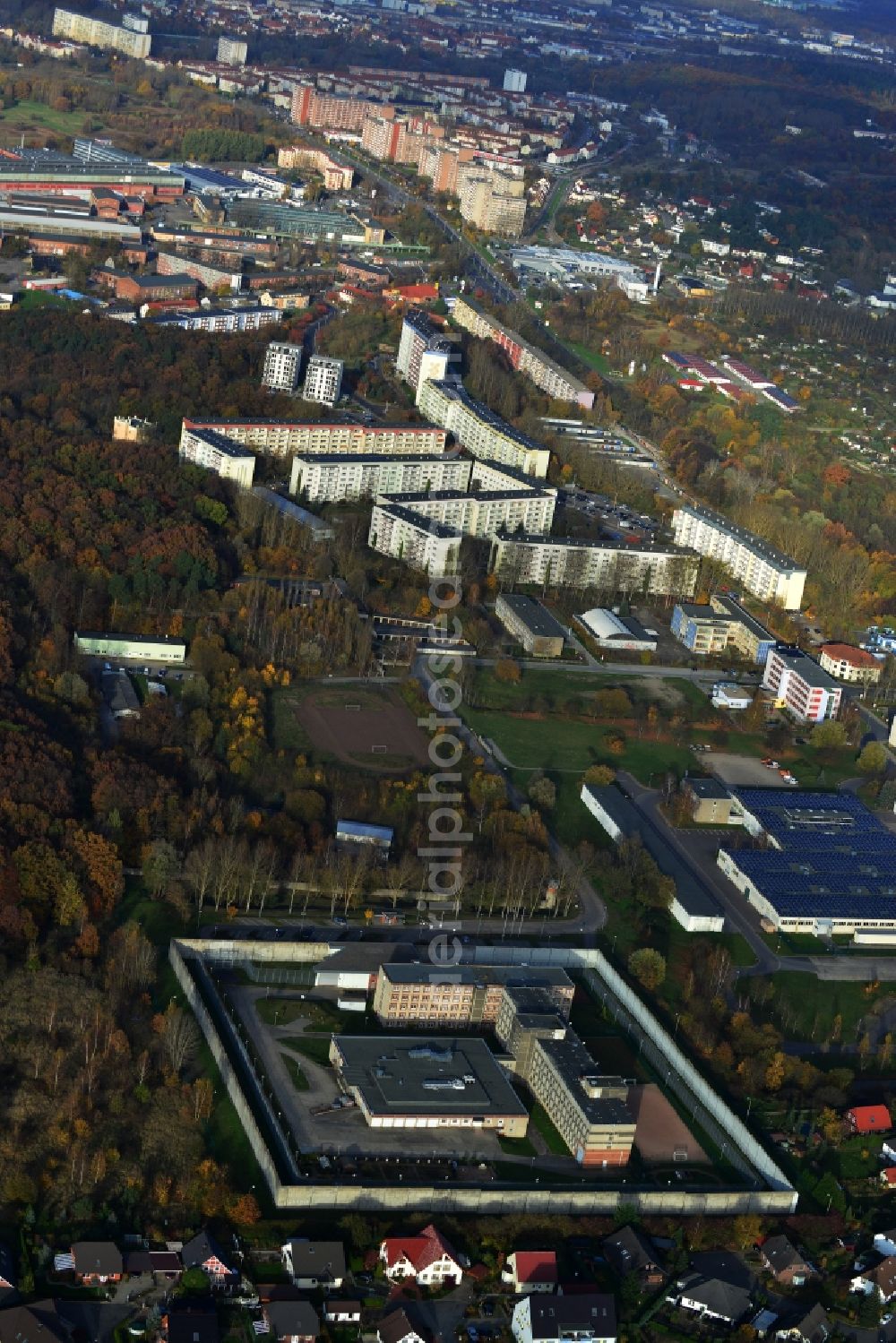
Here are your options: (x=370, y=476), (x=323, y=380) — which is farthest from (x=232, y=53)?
(x=370, y=476)

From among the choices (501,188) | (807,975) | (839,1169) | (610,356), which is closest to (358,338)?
(610,356)

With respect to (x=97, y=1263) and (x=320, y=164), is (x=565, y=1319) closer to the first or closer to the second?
(x=97, y=1263)

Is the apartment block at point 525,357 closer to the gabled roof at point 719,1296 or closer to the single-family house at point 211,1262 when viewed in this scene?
the gabled roof at point 719,1296

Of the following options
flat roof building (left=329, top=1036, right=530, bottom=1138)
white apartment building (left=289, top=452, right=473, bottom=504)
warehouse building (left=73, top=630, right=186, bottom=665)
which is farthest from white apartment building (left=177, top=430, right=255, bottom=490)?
flat roof building (left=329, top=1036, right=530, bottom=1138)

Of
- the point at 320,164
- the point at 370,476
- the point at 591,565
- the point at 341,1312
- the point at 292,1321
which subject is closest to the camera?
the point at 292,1321

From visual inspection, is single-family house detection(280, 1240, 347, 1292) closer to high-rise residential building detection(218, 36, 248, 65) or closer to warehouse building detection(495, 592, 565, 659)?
warehouse building detection(495, 592, 565, 659)

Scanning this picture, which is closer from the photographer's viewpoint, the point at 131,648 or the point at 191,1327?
the point at 191,1327

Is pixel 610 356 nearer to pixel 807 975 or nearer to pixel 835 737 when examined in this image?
pixel 835 737
